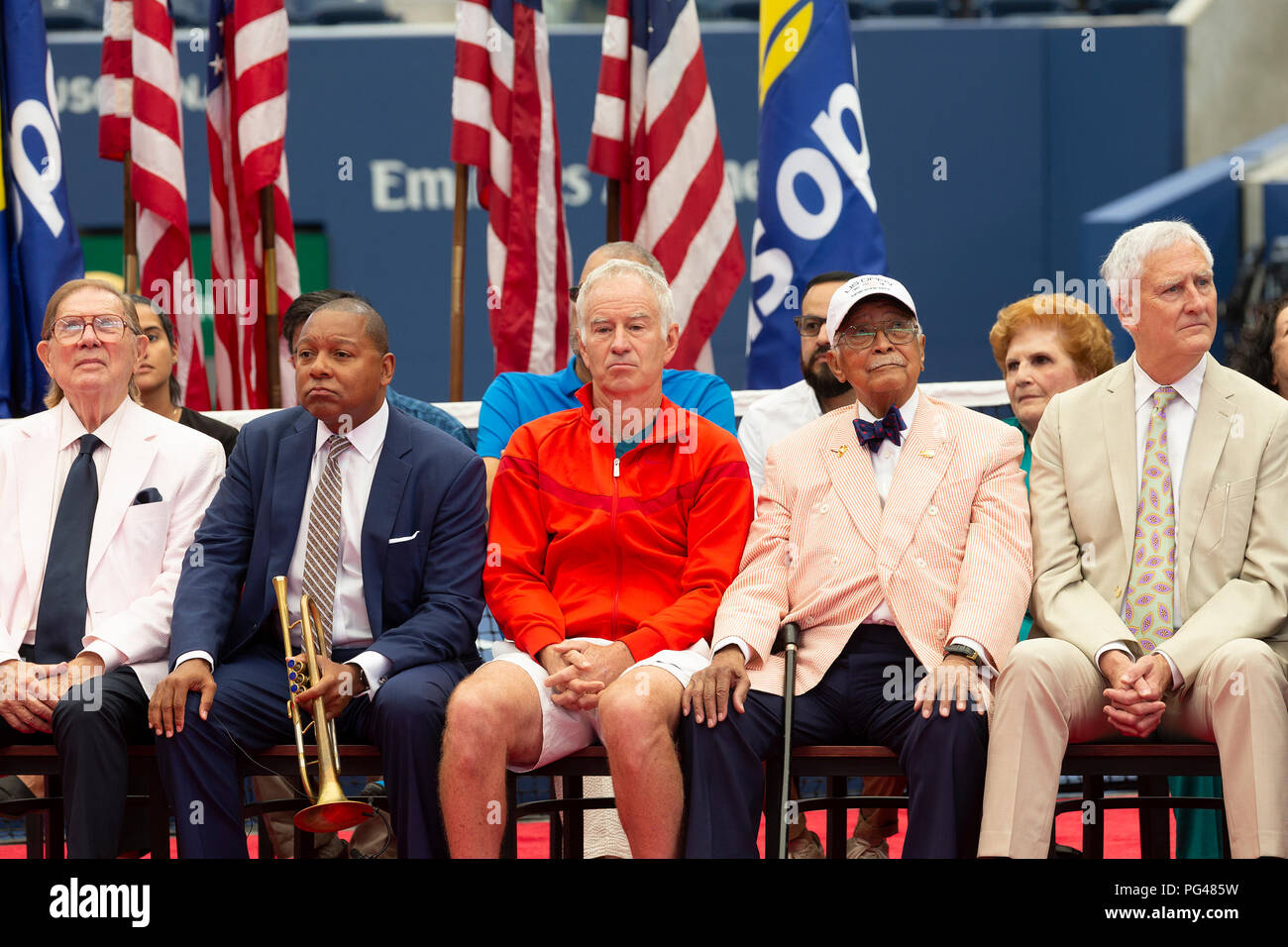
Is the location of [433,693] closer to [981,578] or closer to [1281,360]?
[981,578]

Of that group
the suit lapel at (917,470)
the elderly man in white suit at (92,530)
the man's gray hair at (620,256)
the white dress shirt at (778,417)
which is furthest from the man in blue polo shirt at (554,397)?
the elderly man in white suit at (92,530)

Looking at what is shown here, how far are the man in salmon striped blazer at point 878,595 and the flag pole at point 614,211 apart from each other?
8.45 ft

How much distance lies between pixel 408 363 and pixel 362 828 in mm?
6271

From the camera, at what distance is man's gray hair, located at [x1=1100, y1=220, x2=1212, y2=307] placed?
4160mm

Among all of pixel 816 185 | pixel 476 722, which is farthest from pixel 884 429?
pixel 816 185

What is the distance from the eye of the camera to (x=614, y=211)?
675 centimetres

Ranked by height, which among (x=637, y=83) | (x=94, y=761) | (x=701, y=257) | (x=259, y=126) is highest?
(x=637, y=83)

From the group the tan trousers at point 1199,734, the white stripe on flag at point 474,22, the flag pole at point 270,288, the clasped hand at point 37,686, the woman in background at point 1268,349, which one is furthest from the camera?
the flag pole at point 270,288

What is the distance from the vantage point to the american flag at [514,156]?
660 centimetres

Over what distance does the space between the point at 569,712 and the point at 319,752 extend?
0.64 meters

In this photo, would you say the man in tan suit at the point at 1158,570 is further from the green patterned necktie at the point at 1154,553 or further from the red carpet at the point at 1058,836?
the red carpet at the point at 1058,836

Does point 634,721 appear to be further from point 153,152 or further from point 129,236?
point 129,236

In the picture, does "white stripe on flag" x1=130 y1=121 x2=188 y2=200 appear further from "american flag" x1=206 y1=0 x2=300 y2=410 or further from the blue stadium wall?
the blue stadium wall
